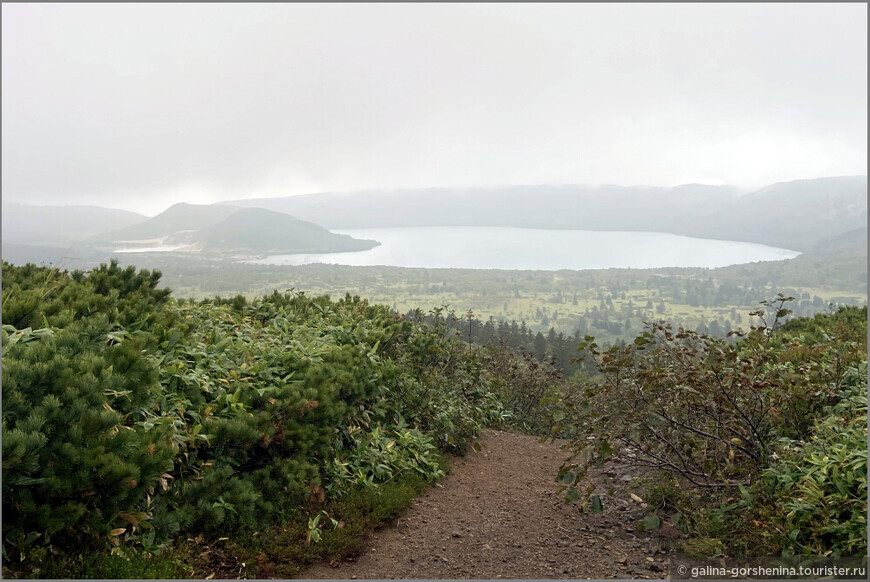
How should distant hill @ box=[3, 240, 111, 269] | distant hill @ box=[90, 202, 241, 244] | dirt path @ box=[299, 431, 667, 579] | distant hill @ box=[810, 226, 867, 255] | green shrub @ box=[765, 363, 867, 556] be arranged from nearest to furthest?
green shrub @ box=[765, 363, 867, 556] → dirt path @ box=[299, 431, 667, 579] → distant hill @ box=[3, 240, 111, 269] → distant hill @ box=[810, 226, 867, 255] → distant hill @ box=[90, 202, 241, 244]

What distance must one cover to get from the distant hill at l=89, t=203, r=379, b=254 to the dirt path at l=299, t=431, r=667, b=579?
509 inches

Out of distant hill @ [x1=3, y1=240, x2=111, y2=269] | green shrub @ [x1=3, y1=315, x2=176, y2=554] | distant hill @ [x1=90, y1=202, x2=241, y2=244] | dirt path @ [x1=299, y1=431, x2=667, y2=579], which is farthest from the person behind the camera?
distant hill @ [x1=90, y1=202, x2=241, y2=244]

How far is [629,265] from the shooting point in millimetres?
26453

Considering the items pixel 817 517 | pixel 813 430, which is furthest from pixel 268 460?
pixel 813 430

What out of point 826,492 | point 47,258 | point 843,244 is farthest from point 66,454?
point 843,244

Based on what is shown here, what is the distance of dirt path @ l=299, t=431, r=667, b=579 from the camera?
4242 millimetres

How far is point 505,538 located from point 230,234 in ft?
56.7

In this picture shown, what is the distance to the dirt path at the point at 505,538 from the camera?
4.24 metres

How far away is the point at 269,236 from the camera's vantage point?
847 inches

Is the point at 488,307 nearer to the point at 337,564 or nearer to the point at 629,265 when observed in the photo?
the point at 629,265

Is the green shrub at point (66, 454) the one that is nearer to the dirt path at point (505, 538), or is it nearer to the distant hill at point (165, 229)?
the dirt path at point (505, 538)

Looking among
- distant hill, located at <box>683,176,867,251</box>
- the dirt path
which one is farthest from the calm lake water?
the dirt path

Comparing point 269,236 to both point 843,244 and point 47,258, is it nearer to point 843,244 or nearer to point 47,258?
point 47,258

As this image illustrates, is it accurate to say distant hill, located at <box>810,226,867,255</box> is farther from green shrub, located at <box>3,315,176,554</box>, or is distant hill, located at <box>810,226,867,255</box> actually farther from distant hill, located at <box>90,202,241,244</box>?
distant hill, located at <box>90,202,241,244</box>
